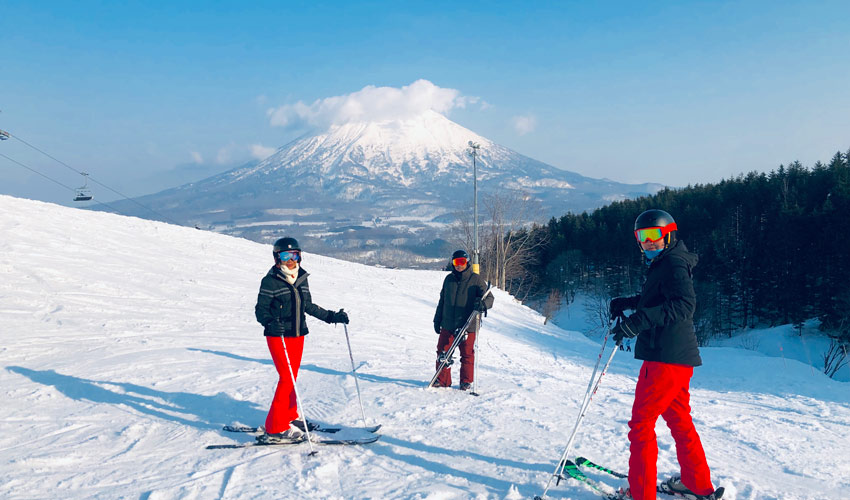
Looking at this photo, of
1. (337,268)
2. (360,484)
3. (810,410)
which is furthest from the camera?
(337,268)

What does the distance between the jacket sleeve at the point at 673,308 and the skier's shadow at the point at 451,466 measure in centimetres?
166

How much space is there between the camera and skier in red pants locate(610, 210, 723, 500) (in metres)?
3.59

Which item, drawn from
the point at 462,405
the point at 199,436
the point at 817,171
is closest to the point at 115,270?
the point at 199,436

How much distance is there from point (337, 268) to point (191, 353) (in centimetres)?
1383

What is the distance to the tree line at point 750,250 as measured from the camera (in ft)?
97.1

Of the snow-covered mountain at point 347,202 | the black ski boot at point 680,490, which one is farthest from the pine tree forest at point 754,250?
the snow-covered mountain at point 347,202

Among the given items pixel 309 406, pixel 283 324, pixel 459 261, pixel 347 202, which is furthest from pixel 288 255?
pixel 347 202

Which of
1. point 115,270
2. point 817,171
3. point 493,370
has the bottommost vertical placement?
point 493,370

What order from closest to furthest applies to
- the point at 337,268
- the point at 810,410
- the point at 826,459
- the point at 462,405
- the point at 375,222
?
the point at 826,459
the point at 462,405
the point at 810,410
the point at 337,268
the point at 375,222

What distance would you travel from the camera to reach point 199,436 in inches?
213

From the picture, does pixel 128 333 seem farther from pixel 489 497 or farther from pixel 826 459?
pixel 826 459

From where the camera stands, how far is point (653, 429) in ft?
11.8

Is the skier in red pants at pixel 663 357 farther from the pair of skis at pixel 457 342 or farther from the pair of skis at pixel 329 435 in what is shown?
the pair of skis at pixel 457 342

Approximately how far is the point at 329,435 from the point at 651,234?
378 cm
